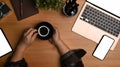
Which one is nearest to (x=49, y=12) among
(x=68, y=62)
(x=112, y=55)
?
(x=68, y=62)

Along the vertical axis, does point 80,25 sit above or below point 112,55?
above

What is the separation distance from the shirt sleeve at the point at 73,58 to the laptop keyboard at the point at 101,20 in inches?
6.7

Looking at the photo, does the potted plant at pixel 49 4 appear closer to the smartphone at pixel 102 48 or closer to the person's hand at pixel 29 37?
the person's hand at pixel 29 37

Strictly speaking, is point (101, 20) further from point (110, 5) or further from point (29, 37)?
point (29, 37)

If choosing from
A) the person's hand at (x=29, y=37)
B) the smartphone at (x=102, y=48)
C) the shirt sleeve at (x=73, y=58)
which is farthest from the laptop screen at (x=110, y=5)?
the person's hand at (x=29, y=37)

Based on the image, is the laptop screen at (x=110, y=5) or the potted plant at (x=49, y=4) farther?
the laptop screen at (x=110, y=5)

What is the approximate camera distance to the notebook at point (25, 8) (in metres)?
1.34

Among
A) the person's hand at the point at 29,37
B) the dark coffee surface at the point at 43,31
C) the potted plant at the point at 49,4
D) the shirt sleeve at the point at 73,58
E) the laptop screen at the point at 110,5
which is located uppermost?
the potted plant at the point at 49,4

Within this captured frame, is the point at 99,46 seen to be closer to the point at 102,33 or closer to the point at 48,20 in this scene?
the point at 102,33

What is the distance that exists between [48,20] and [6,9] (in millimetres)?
227

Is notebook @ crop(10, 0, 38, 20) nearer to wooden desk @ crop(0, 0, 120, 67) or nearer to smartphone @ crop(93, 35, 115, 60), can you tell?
wooden desk @ crop(0, 0, 120, 67)

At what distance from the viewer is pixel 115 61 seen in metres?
1.42

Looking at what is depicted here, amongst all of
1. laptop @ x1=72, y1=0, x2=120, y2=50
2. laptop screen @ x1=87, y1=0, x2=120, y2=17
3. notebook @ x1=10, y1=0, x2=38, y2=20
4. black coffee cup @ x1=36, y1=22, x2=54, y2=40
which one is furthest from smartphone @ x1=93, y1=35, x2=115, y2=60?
notebook @ x1=10, y1=0, x2=38, y2=20

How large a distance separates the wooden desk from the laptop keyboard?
5cm
